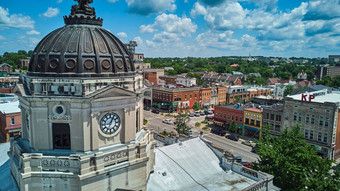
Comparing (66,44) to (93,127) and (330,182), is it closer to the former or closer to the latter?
(93,127)

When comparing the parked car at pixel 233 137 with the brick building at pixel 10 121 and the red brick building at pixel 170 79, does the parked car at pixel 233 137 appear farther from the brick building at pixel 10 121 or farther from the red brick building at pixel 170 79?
the red brick building at pixel 170 79

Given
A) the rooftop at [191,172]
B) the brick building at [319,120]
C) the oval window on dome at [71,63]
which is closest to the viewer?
the oval window on dome at [71,63]

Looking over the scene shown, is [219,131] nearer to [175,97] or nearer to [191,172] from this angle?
[175,97]

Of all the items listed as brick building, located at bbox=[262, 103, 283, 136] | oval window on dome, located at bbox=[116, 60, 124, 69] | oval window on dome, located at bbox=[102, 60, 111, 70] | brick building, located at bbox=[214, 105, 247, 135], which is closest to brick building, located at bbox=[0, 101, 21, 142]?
oval window on dome, located at bbox=[116, 60, 124, 69]

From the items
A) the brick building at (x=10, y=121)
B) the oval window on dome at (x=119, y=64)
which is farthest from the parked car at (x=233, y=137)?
the oval window on dome at (x=119, y=64)

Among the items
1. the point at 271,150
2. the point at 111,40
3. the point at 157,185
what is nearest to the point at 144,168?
the point at 157,185

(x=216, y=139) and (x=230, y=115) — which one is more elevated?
(x=230, y=115)

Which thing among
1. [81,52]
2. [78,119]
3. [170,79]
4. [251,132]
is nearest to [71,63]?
[81,52]
